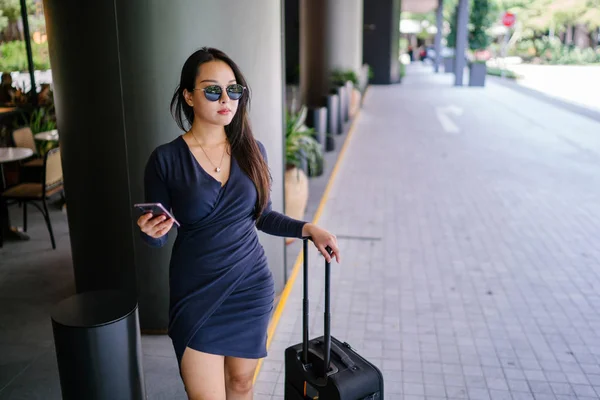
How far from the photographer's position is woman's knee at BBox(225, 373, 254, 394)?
242cm

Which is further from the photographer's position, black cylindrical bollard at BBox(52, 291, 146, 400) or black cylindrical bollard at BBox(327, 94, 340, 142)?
black cylindrical bollard at BBox(327, 94, 340, 142)

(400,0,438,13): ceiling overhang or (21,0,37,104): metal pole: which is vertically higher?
(400,0,438,13): ceiling overhang

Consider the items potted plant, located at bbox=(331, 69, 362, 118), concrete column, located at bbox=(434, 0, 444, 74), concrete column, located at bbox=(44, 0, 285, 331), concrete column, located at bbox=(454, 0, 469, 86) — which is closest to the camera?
concrete column, located at bbox=(44, 0, 285, 331)

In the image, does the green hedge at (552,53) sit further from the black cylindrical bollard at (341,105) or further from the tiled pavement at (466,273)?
the tiled pavement at (466,273)

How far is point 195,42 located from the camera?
354cm

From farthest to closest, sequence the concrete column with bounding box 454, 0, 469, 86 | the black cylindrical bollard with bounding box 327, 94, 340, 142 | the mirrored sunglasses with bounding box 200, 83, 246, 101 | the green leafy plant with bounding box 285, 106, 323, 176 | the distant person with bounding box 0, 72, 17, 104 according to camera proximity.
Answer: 1. the concrete column with bounding box 454, 0, 469, 86
2. the black cylindrical bollard with bounding box 327, 94, 340, 142
3. the distant person with bounding box 0, 72, 17, 104
4. the green leafy plant with bounding box 285, 106, 323, 176
5. the mirrored sunglasses with bounding box 200, 83, 246, 101

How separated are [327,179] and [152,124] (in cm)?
557

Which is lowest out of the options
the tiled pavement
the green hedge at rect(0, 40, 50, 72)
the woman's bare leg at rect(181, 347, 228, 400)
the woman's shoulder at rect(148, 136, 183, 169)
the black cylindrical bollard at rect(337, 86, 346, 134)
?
the tiled pavement

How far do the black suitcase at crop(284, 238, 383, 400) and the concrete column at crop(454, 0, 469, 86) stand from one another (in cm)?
2371

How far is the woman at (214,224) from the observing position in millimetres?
2121

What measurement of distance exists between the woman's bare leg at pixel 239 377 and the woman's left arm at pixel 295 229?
55cm

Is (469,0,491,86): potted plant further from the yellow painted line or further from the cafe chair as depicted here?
the cafe chair

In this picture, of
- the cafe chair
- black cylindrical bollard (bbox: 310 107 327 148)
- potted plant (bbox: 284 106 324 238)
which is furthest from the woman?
black cylindrical bollard (bbox: 310 107 327 148)

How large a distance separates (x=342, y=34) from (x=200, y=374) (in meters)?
14.0
